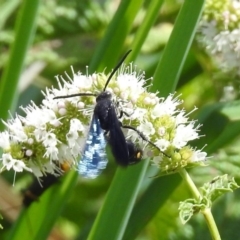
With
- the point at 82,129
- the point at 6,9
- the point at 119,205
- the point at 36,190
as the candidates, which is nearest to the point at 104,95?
the point at 82,129

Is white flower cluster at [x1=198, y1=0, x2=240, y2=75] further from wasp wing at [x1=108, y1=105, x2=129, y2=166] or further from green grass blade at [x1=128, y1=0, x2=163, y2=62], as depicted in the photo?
wasp wing at [x1=108, y1=105, x2=129, y2=166]

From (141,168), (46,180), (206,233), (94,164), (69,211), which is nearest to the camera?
(94,164)

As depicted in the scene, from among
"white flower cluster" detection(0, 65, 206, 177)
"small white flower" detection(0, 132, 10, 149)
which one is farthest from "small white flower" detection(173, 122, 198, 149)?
"small white flower" detection(0, 132, 10, 149)

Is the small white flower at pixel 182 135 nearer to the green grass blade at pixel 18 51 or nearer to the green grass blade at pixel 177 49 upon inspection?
the green grass blade at pixel 177 49

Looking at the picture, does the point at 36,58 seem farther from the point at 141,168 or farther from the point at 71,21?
the point at 141,168

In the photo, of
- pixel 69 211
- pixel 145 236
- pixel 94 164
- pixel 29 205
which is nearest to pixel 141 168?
pixel 94 164

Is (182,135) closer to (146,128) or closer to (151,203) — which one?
(146,128)

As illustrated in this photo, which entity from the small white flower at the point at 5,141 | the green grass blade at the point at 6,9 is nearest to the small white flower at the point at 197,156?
the small white flower at the point at 5,141
